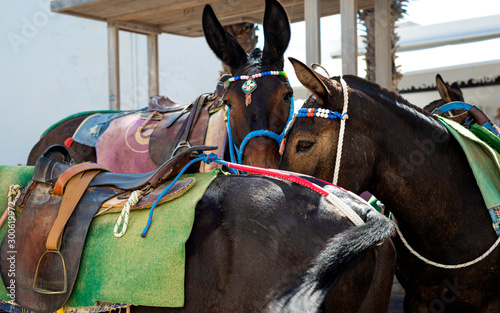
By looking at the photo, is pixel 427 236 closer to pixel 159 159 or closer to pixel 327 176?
pixel 327 176

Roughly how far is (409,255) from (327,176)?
0.60 meters

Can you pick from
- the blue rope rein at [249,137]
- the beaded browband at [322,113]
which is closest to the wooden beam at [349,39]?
the blue rope rein at [249,137]

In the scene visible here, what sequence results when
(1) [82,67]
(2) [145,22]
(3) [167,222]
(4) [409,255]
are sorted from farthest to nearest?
(1) [82,67] → (2) [145,22] → (4) [409,255] → (3) [167,222]

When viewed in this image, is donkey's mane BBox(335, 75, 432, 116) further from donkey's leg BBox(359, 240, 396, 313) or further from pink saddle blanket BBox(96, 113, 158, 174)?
pink saddle blanket BBox(96, 113, 158, 174)

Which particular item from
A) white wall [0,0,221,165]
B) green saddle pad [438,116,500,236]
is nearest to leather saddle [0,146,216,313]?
green saddle pad [438,116,500,236]

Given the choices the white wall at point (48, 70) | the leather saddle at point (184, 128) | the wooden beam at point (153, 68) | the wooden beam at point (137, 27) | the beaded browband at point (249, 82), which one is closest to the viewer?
the beaded browband at point (249, 82)

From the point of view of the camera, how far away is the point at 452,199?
218 cm

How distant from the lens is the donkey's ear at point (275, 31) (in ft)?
9.59

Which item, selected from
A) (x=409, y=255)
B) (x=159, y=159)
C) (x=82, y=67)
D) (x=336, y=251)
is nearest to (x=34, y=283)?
(x=336, y=251)

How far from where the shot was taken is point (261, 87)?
2717 mm

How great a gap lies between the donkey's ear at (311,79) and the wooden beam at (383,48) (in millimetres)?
2036

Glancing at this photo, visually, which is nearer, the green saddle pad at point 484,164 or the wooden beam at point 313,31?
the green saddle pad at point 484,164

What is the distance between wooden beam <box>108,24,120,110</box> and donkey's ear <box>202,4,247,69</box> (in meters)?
2.60

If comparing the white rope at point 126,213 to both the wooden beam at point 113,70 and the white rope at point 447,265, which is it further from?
the wooden beam at point 113,70
